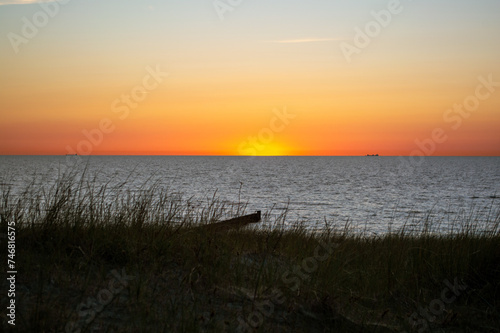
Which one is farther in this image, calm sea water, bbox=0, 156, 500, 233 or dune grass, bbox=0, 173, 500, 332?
calm sea water, bbox=0, 156, 500, 233

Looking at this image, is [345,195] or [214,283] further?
[345,195]

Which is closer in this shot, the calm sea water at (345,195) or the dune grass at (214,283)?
the dune grass at (214,283)

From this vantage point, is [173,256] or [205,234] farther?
[205,234]

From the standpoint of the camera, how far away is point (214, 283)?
5207 millimetres

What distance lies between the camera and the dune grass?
14.3ft

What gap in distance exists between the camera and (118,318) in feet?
14.0

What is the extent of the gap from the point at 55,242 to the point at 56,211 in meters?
0.58

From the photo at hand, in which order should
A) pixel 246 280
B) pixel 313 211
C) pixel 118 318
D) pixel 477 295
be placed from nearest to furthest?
pixel 118 318
pixel 246 280
pixel 477 295
pixel 313 211

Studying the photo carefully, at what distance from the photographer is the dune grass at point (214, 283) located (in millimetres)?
4348

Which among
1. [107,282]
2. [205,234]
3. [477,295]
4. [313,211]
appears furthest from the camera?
[313,211]

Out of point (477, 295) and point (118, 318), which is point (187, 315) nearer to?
point (118, 318)

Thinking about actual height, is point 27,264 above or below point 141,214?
below

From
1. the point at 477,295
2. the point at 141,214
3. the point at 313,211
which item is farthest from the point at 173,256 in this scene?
the point at 313,211

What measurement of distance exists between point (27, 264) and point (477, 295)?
18.9ft
